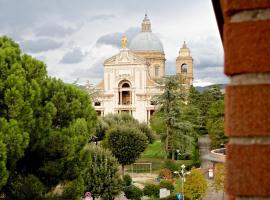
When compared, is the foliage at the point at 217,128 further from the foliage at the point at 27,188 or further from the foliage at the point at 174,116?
the foliage at the point at 27,188

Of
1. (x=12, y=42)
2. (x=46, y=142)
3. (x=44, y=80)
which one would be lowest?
(x=46, y=142)

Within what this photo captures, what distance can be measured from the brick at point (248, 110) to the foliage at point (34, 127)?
1595 cm

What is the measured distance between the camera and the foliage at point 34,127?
17891 millimetres

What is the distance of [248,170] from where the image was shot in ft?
4.36

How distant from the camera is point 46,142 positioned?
19.2 meters

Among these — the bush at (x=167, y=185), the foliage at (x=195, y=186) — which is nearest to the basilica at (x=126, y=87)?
the bush at (x=167, y=185)

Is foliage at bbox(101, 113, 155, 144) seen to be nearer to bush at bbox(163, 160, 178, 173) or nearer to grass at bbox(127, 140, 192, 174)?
grass at bbox(127, 140, 192, 174)

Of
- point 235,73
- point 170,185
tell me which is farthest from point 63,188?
point 235,73

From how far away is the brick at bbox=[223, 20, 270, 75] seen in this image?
1.33 metres

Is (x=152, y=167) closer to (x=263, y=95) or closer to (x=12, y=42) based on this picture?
(x=12, y=42)

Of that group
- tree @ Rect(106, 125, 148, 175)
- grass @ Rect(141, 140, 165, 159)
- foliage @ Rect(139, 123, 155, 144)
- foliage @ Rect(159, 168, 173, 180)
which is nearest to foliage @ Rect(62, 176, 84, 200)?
foliage @ Rect(159, 168, 173, 180)

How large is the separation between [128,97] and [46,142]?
55.4 metres

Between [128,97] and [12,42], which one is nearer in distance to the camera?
[12,42]

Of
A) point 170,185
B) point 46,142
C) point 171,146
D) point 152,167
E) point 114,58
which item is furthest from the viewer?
point 114,58
